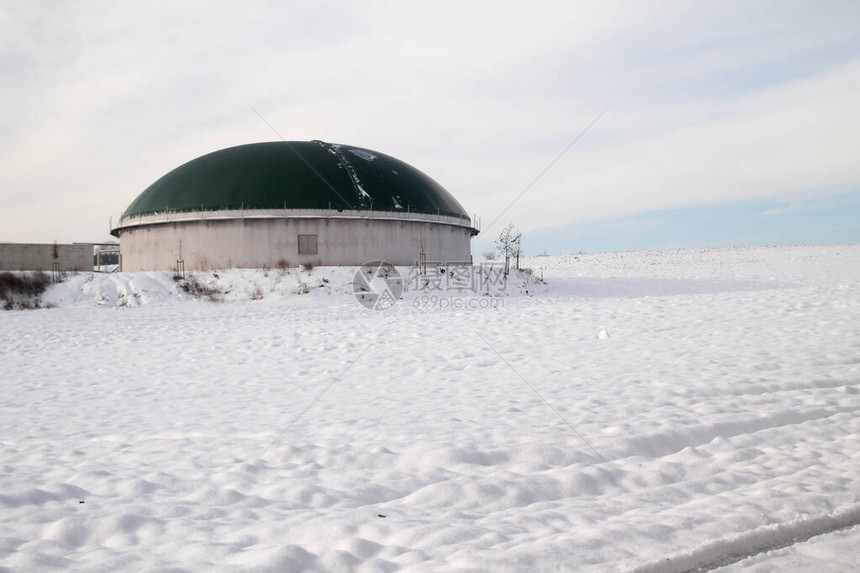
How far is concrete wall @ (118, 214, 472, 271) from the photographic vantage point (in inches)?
1077

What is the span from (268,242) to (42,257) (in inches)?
468

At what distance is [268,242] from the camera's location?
1077 inches

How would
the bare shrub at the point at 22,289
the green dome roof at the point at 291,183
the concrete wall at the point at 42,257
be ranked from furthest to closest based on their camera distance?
1. the concrete wall at the point at 42,257
2. the green dome roof at the point at 291,183
3. the bare shrub at the point at 22,289

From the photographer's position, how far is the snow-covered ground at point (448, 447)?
12.8 ft

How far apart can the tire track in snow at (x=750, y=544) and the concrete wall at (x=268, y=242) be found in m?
24.7

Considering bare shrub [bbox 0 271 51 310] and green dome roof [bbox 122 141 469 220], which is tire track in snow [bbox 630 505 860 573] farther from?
green dome roof [bbox 122 141 469 220]

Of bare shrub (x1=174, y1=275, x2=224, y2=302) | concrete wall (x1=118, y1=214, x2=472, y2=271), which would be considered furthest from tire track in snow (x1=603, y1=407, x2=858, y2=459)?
concrete wall (x1=118, y1=214, x2=472, y2=271)

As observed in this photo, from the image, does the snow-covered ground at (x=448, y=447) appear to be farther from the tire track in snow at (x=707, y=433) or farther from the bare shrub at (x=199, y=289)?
the bare shrub at (x=199, y=289)

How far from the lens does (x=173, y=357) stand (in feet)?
37.8

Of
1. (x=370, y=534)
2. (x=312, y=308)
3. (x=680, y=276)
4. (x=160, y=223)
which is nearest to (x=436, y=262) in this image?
(x=312, y=308)

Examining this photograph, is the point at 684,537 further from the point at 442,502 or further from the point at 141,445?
the point at 141,445

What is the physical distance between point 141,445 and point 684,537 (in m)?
5.10

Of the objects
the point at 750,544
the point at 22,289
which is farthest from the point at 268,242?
the point at 750,544

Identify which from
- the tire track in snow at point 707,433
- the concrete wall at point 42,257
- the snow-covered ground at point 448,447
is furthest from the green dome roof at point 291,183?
the tire track in snow at point 707,433
